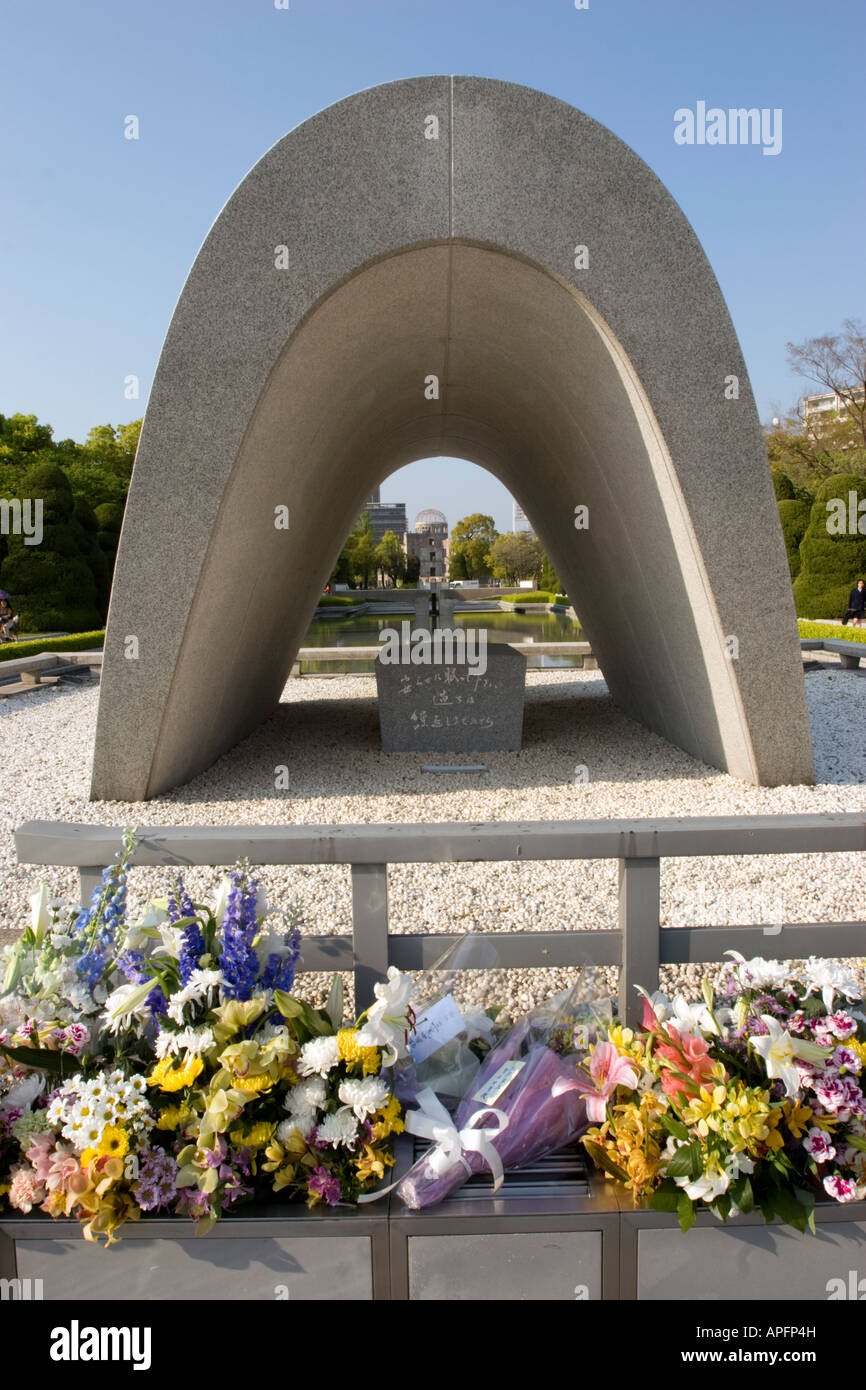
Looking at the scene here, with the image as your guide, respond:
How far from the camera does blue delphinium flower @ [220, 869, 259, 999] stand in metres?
2.20

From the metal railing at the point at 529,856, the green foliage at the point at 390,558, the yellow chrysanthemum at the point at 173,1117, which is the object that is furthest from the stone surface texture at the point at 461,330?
the green foliage at the point at 390,558

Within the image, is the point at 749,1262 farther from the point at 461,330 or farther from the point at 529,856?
the point at 461,330

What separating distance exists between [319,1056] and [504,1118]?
18.8 inches

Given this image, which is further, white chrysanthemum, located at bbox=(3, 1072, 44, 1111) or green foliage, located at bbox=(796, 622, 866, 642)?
green foliage, located at bbox=(796, 622, 866, 642)

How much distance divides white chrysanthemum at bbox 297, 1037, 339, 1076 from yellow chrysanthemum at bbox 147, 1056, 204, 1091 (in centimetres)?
25

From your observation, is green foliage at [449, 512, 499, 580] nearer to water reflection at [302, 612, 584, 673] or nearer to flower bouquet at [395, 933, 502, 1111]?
water reflection at [302, 612, 584, 673]

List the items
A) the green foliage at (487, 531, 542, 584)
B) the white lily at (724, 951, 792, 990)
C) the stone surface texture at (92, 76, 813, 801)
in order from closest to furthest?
the white lily at (724, 951, 792, 990) < the stone surface texture at (92, 76, 813, 801) < the green foliage at (487, 531, 542, 584)

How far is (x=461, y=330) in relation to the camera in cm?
758

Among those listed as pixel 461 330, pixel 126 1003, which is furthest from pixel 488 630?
pixel 126 1003

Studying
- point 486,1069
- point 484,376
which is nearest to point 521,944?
point 486,1069

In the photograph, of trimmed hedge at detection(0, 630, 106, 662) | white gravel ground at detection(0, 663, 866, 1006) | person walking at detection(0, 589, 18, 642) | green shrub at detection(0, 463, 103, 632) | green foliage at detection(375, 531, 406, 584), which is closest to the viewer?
white gravel ground at detection(0, 663, 866, 1006)

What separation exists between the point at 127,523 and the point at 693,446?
389cm

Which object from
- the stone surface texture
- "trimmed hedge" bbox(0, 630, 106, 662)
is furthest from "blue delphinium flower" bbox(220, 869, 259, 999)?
"trimmed hedge" bbox(0, 630, 106, 662)

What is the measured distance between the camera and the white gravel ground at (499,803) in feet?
16.0
